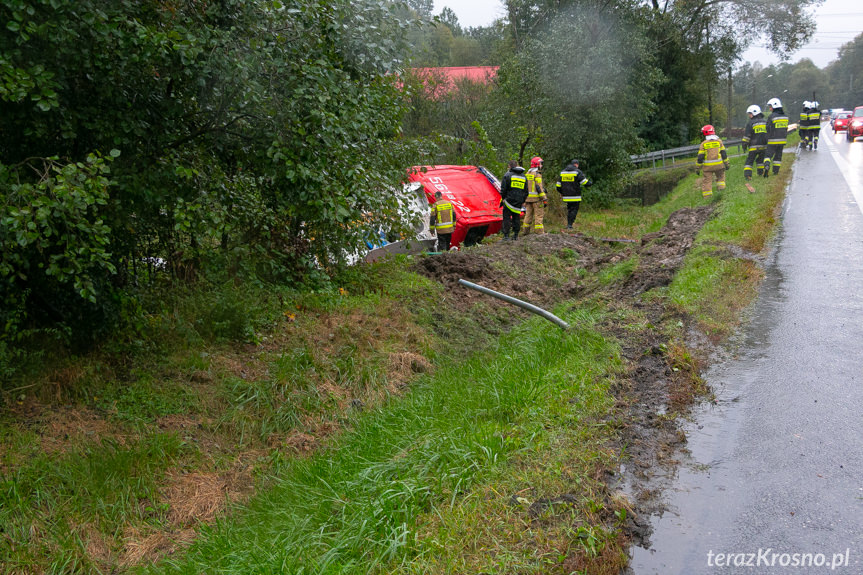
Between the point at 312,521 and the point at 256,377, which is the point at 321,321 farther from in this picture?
the point at 312,521

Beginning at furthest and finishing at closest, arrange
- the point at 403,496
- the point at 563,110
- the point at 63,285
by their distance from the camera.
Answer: the point at 563,110
the point at 63,285
the point at 403,496

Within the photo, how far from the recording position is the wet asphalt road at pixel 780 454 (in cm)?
335

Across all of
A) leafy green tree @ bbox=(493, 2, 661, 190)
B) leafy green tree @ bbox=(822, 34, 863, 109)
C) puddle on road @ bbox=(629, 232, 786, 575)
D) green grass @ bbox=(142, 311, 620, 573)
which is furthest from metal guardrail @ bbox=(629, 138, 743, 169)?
leafy green tree @ bbox=(822, 34, 863, 109)

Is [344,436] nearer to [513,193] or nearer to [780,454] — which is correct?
[780,454]

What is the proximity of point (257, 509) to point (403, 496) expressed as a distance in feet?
5.82

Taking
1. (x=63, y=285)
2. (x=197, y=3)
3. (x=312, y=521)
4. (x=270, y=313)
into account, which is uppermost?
(x=197, y=3)

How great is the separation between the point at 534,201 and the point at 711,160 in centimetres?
417

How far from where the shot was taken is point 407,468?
4.59m

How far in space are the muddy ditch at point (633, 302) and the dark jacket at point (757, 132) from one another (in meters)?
3.33

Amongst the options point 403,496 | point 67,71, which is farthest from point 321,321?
point 403,496

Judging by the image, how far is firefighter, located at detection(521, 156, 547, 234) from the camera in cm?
1644

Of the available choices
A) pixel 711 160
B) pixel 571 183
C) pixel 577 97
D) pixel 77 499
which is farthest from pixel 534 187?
pixel 77 499

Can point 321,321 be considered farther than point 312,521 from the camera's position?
Yes

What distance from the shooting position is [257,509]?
209 inches
